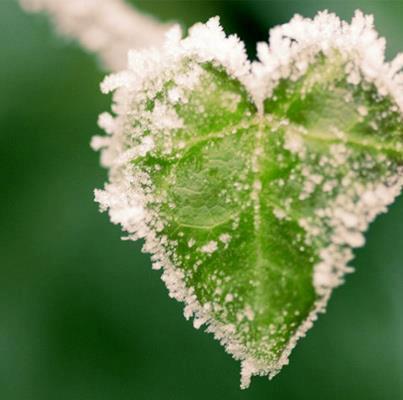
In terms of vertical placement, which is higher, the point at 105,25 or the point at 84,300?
the point at 105,25

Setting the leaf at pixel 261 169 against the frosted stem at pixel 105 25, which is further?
the frosted stem at pixel 105 25

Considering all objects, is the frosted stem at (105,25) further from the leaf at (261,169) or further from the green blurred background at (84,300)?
the leaf at (261,169)

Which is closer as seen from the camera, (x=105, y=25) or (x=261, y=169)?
(x=261, y=169)

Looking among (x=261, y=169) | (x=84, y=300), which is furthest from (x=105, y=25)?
(x=261, y=169)

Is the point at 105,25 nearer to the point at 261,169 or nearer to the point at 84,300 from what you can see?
the point at 84,300

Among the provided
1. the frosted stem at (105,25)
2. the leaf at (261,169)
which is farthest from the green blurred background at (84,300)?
the leaf at (261,169)
